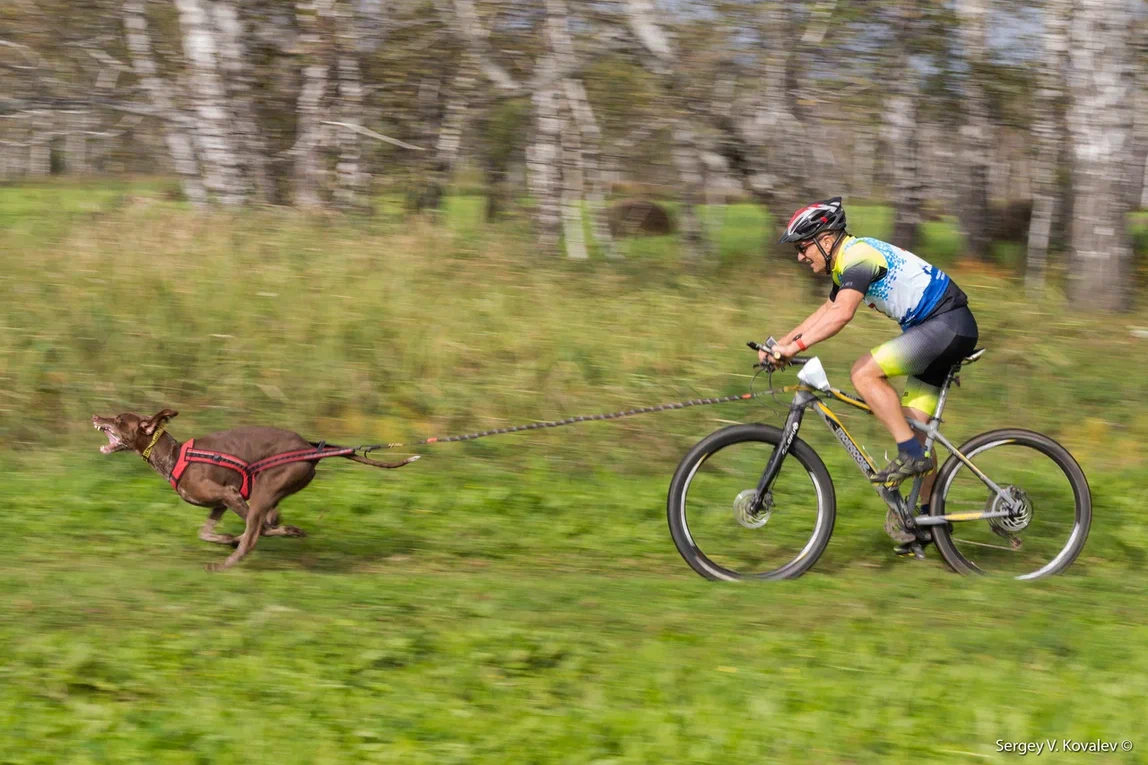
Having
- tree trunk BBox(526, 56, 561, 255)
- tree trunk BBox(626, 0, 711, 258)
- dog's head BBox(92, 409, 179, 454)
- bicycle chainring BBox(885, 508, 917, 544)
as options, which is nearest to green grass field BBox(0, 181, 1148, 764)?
bicycle chainring BBox(885, 508, 917, 544)

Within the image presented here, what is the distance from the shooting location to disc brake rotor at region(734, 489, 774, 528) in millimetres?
7352

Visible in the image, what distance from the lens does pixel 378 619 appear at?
614 centimetres

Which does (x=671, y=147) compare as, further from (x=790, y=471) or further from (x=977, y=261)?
(x=790, y=471)

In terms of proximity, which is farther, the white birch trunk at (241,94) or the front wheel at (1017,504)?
the white birch trunk at (241,94)

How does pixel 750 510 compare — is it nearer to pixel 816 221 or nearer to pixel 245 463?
pixel 816 221

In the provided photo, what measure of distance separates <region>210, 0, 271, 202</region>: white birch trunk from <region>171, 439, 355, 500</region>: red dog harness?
26.2 feet

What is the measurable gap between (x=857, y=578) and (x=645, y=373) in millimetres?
3721

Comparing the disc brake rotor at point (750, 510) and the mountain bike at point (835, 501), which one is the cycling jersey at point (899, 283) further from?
the disc brake rotor at point (750, 510)

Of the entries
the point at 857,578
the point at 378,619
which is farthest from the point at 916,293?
the point at 378,619

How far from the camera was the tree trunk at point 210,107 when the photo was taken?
13969mm

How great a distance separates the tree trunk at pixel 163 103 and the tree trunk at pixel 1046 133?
9.91 metres

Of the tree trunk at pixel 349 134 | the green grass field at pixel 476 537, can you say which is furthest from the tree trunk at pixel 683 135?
the tree trunk at pixel 349 134

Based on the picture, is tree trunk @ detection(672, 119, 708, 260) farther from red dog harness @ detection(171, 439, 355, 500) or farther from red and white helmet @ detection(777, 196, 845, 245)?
red dog harness @ detection(171, 439, 355, 500)

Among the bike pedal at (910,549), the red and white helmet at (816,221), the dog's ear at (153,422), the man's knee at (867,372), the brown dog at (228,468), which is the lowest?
the bike pedal at (910,549)
